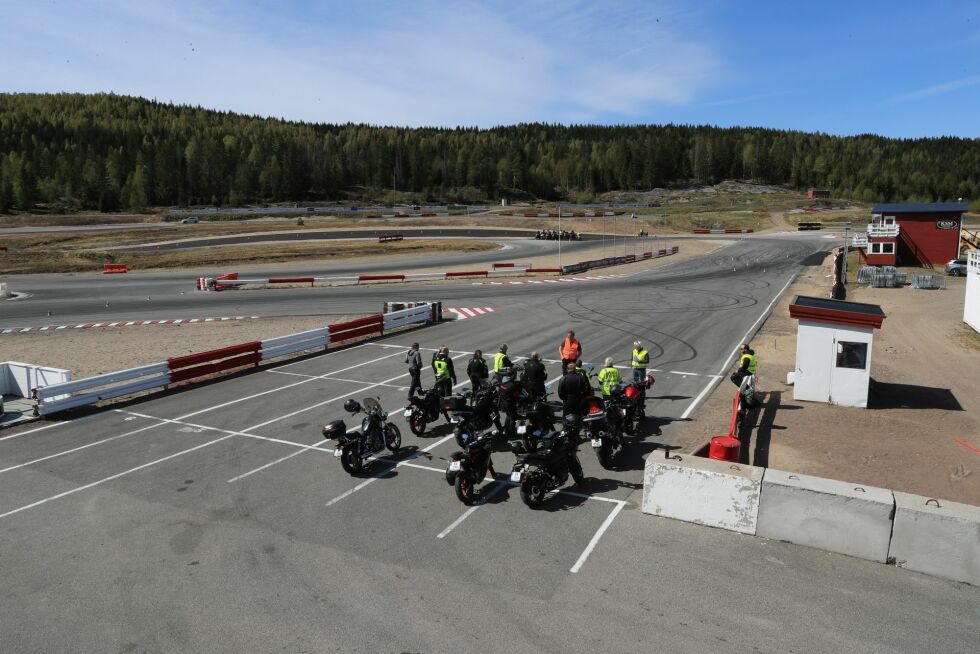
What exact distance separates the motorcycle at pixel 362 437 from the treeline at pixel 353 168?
13153 centimetres

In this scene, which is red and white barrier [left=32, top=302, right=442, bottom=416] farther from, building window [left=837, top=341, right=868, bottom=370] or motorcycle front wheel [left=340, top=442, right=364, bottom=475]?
building window [left=837, top=341, right=868, bottom=370]

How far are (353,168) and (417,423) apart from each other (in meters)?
172

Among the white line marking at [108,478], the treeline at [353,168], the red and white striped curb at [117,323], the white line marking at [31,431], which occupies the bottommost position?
the red and white striped curb at [117,323]

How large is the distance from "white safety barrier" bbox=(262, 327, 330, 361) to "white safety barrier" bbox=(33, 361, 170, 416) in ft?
12.7

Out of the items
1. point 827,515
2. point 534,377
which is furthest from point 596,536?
point 534,377

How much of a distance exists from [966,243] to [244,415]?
220 ft

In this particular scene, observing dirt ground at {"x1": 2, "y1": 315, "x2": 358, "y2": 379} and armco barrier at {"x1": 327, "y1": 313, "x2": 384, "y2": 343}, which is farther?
armco barrier at {"x1": 327, "y1": 313, "x2": 384, "y2": 343}

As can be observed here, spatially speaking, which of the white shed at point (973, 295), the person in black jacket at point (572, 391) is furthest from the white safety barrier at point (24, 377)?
the white shed at point (973, 295)

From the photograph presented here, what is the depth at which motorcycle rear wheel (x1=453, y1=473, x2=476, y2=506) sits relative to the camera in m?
10.6

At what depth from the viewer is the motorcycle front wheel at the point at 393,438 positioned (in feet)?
43.4

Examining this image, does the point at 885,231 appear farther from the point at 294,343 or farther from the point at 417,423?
the point at 417,423

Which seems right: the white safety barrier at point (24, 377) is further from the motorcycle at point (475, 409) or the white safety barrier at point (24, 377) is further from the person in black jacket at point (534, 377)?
the person in black jacket at point (534, 377)

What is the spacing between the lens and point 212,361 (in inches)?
829

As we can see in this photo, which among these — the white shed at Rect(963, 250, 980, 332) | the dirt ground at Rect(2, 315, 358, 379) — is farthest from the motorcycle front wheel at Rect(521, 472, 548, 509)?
the white shed at Rect(963, 250, 980, 332)
